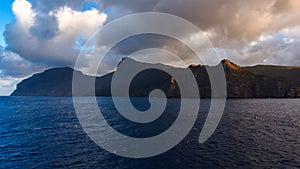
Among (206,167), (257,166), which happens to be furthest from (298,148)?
(206,167)

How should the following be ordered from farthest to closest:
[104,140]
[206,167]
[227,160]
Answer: [104,140]
[227,160]
[206,167]

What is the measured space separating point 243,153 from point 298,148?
618 inches

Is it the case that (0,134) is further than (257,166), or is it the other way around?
(0,134)

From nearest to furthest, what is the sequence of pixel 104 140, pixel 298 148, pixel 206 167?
pixel 206 167
pixel 298 148
pixel 104 140

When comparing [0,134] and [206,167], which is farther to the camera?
[0,134]

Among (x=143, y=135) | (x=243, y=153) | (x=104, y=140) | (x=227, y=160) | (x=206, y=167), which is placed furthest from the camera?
(x=143, y=135)

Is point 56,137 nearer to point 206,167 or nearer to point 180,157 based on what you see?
point 180,157

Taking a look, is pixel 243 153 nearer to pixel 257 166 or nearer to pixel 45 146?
A: pixel 257 166

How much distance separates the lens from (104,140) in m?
65.2

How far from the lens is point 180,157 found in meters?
49.3

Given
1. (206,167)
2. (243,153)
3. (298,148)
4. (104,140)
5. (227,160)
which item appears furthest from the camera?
(104,140)

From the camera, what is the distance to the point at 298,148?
56375 millimetres

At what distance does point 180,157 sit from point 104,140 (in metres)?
24.9

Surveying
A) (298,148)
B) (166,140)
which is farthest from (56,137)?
(298,148)
